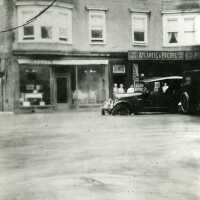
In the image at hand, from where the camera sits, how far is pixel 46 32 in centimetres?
2869

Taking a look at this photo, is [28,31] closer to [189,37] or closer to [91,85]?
[91,85]

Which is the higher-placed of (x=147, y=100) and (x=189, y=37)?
(x=189, y=37)

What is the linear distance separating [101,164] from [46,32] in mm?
19944

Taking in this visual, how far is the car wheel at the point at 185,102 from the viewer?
71.1ft

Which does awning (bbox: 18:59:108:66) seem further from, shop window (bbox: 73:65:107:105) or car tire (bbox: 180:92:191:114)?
car tire (bbox: 180:92:191:114)

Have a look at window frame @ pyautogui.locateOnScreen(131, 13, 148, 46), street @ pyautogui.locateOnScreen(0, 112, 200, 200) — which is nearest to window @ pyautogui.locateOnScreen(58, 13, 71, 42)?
window frame @ pyautogui.locateOnScreen(131, 13, 148, 46)

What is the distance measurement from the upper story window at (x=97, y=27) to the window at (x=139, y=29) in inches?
81.2

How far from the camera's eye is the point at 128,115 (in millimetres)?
22250

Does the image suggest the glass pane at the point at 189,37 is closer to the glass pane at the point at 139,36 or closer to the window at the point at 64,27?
the glass pane at the point at 139,36

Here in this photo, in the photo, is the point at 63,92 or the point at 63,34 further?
the point at 63,92

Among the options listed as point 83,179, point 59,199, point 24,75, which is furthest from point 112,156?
point 24,75

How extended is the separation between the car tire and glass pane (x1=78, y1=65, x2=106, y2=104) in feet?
30.0

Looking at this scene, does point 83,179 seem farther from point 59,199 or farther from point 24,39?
point 24,39

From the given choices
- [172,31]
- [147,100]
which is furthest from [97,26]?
[147,100]
